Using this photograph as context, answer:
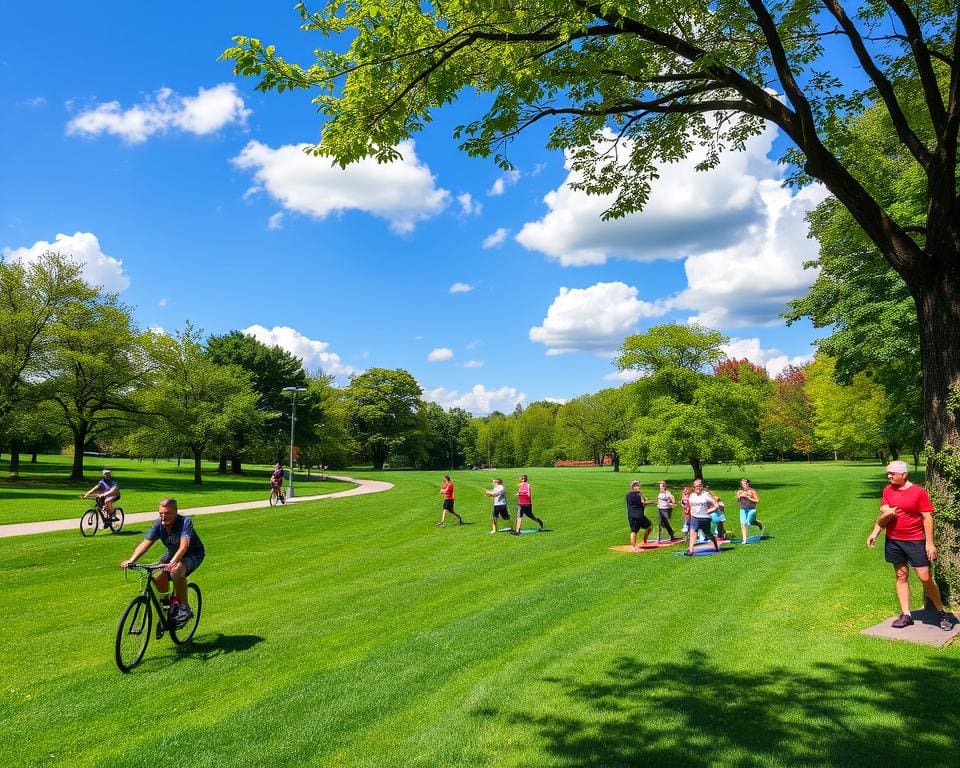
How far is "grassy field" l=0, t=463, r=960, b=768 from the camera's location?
4.82 m

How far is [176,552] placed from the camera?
7.48 meters

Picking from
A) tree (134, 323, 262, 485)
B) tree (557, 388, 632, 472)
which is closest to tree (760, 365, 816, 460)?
tree (557, 388, 632, 472)

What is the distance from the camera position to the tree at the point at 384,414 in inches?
3182

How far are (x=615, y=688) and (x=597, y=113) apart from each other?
6.99 m

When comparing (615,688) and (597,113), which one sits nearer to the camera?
(615,688)

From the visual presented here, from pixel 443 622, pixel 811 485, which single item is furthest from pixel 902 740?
pixel 811 485

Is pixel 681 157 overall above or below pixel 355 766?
above

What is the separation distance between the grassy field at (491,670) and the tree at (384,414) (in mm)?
67587

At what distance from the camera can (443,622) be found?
8516mm

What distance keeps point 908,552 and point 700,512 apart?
724cm

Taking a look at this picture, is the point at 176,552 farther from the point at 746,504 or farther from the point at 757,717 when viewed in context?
the point at 746,504

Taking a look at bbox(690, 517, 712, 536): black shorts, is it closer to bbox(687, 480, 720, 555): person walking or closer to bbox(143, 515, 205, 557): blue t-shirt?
bbox(687, 480, 720, 555): person walking

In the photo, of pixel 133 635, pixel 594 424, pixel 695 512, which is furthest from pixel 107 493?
pixel 594 424

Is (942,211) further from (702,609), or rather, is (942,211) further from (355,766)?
(355,766)
